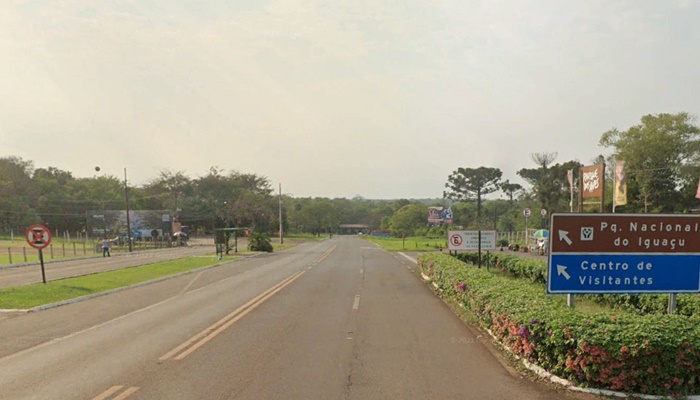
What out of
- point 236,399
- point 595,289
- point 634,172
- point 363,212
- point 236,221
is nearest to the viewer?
point 236,399

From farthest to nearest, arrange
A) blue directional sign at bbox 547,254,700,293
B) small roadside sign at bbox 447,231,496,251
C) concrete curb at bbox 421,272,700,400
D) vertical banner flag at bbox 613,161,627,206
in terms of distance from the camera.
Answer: vertical banner flag at bbox 613,161,627,206 < small roadside sign at bbox 447,231,496,251 < blue directional sign at bbox 547,254,700,293 < concrete curb at bbox 421,272,700,400

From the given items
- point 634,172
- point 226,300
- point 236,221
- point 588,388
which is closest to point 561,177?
point 634,172

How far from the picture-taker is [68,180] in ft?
308

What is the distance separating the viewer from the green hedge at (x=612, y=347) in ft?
19.1

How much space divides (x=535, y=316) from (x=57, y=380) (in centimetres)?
721

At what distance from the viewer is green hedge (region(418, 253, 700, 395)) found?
5824 millimetres

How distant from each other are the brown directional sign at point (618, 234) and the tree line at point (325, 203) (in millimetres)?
36422

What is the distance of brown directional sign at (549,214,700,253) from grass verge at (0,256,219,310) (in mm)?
14169

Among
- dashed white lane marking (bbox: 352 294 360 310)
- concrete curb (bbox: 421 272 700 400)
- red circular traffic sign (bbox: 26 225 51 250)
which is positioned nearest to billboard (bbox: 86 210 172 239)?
red circular traffic sign (bbox: 26 225 51 250)

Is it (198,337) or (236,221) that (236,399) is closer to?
(198,337)

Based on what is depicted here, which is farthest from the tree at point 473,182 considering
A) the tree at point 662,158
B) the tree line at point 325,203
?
the tree at point 662,158

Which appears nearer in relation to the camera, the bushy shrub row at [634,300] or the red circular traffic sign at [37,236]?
the bushy shrub row at [634,300]

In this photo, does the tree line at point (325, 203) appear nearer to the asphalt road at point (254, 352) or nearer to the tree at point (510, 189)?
the tree at point (510, 189)

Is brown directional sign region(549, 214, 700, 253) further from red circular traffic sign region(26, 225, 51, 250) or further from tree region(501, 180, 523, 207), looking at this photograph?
tree region(501, 180, 523, 207)
